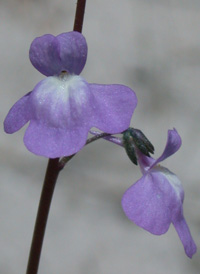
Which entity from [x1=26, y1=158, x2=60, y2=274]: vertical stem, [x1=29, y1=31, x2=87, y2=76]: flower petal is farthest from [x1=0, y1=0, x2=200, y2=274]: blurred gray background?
[x1=29, y1=31, x2=87, y2=76]: flower petal

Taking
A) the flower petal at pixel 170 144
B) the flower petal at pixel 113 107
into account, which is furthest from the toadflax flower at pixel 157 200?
the flower petal at pixel 113 107

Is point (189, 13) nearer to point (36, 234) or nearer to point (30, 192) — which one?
point (30, 192)

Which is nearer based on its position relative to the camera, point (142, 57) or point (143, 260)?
point (143, 260)

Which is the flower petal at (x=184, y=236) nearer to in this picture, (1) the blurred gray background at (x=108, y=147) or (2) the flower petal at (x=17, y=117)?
(2) the flower petal at (x=17, y=117)

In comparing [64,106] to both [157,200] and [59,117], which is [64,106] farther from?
[157,200]

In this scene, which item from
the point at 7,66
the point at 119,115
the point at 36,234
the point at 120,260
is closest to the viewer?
the point at 119,115

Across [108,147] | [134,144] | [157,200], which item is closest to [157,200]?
[157,200]

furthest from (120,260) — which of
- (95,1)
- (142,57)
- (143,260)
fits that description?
(95,1)
